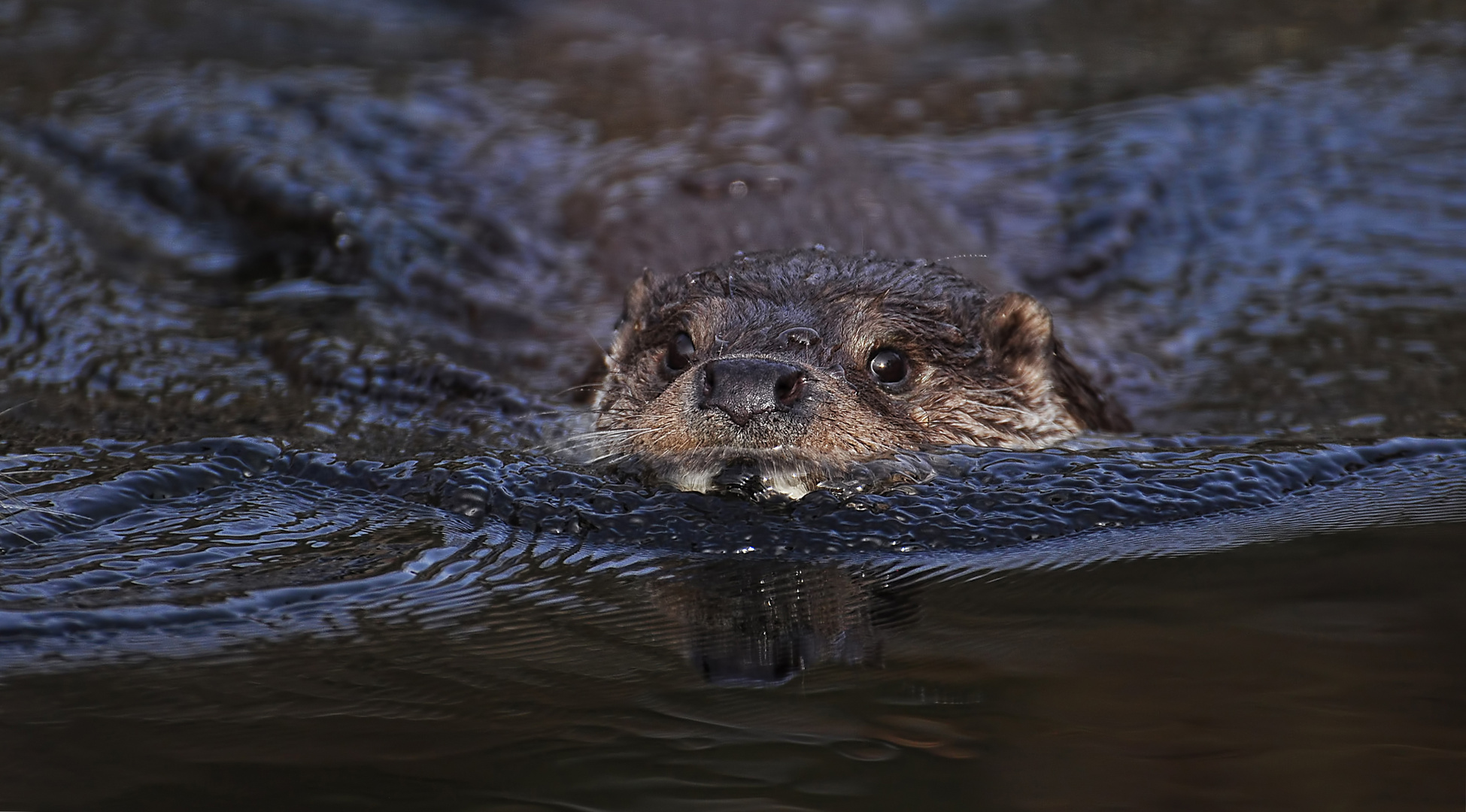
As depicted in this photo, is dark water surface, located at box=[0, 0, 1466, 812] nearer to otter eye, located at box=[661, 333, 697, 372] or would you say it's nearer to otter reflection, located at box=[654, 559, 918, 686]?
otter reflection, located at box=[654, 559, 918, 686]

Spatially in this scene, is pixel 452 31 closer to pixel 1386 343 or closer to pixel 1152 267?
pixel 1152 267

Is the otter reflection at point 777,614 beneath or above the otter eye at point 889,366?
beneath

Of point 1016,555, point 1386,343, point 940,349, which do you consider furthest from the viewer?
point 1386,343

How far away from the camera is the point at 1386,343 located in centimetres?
521

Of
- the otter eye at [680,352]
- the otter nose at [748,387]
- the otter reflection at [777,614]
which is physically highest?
the otter eye at [680,352]

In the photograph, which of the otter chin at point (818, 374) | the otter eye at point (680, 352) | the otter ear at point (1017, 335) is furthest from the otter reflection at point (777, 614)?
the otter ear at point (1017, 335)

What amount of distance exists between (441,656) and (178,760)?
483 millimetres

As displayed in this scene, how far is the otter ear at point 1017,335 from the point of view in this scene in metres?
3.93

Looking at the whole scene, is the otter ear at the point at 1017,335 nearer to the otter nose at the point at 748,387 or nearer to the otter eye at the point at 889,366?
the otter eye at the point at 889,366

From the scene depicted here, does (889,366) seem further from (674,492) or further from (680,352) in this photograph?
(674,492)

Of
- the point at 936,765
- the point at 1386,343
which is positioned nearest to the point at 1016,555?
the point at 936,765

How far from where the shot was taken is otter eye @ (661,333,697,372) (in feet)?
12.0

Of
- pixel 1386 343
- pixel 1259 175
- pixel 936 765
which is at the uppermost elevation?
pixel 1259 175

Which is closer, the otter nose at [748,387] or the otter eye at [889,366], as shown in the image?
the otter nose at [748,387]
